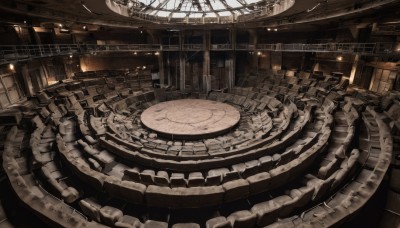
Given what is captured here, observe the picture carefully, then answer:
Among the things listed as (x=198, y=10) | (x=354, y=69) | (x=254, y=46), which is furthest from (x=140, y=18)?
(x=354, y=69)

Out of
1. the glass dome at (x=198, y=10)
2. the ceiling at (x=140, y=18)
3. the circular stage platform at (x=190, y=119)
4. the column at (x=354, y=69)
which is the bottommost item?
the circular stage platform at (x=190, y=119)

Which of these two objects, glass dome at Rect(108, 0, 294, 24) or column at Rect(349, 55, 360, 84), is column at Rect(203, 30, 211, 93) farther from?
column at Rect(349, 55, 360, 84)

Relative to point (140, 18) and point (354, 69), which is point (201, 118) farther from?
point (354, 69)

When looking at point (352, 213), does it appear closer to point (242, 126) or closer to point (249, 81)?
point (242, 126)

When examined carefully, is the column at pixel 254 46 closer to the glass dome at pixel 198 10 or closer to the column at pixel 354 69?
the glass dome at pixel 198 10

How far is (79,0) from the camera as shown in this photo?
12.5 m

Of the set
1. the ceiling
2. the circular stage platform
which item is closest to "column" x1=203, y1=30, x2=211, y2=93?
the ceiling

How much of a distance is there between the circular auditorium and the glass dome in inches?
5.9

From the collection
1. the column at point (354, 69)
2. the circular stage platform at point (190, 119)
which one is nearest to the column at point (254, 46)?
the circular stage platform at point (190, 119)

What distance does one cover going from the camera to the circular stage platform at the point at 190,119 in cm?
1570

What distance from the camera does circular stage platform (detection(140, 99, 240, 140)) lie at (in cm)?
1570

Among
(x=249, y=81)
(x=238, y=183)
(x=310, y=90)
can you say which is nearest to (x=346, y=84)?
(x=310, y=90)

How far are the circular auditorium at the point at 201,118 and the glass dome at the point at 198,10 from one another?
150 mm

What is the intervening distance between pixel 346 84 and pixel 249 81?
33.8 ft
